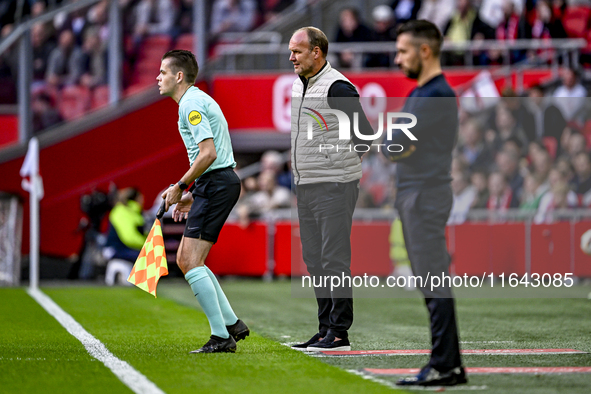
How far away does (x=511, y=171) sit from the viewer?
1664 cm

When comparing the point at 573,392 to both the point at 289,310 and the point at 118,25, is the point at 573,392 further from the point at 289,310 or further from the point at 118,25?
the point at 118,25

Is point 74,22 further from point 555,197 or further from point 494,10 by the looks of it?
point 555,197

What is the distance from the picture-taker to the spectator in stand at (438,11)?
63.2 ft

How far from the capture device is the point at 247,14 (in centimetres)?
2106

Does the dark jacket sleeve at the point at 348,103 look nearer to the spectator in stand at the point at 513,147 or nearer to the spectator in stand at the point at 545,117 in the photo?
the spectator in stand at the point at 513,147

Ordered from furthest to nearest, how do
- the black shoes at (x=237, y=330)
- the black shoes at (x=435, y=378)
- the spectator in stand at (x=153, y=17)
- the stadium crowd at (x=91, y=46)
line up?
1. the spectator in stand at (x=153, y=17)
2. the stadium crowd at (x=91, y=46)
3. the black shoes at (x=237, y=330)
4. the black shoes at (x=435, y=378)

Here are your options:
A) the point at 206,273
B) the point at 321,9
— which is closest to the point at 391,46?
the point at 321,9

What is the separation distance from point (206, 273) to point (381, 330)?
2.53 metres

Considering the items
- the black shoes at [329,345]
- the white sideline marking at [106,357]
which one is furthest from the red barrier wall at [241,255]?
the black shoes at [329,345]

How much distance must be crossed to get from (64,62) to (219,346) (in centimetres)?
1384

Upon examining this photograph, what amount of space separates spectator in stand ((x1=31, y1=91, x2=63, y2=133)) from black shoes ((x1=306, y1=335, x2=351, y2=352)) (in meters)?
12.8

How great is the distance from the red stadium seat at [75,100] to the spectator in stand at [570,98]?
9013 mm

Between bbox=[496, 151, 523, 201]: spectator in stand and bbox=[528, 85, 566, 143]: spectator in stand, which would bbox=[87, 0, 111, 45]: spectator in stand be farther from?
bbox=[528, 85, 566, 143]: spectator in stand

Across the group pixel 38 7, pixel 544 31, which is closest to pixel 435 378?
pixel 544 31
